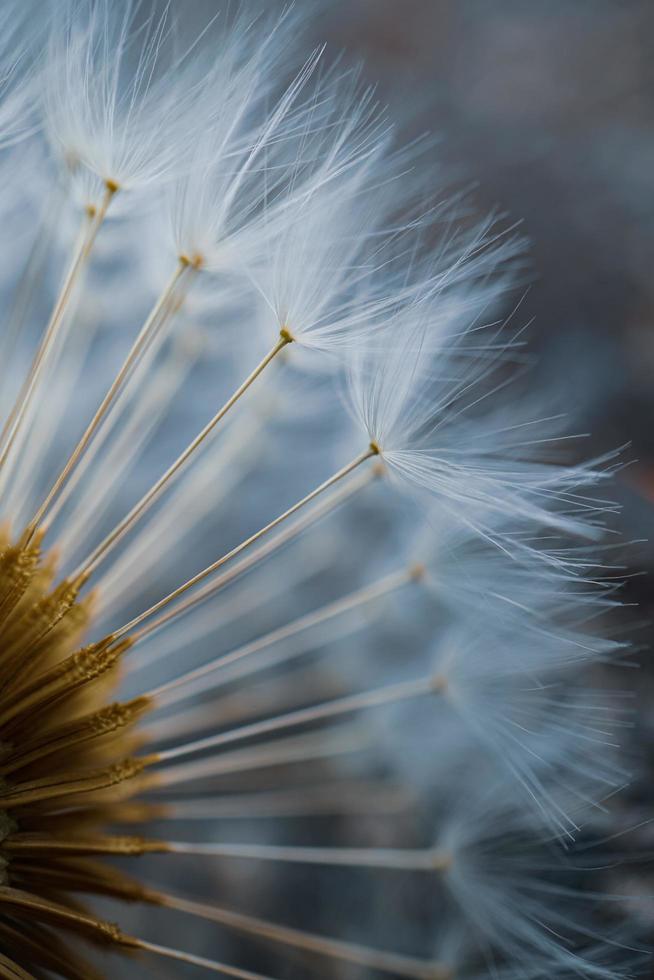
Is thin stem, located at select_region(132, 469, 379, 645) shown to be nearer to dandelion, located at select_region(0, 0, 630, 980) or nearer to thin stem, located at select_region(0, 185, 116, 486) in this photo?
dandelion, located at select_region(0, 0, 630, 980)

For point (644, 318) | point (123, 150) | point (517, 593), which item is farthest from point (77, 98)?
point (644, 318)

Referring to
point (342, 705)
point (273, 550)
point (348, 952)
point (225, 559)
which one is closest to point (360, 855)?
point (348, 952)

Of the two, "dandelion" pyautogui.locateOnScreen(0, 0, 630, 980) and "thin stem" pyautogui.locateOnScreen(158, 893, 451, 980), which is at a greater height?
"dandelion" pyautogui.locateOnScreen(0, 0, 630, 980)

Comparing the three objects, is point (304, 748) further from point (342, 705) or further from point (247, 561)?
point (247, 561)

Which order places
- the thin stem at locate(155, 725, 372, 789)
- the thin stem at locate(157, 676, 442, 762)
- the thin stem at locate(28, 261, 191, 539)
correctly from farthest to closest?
the thin stem at locate(155, 725, 372, 789), the thin stem at locate(157, 676, 442, 762), the thin stem at locate(28, 261, 191, 539)

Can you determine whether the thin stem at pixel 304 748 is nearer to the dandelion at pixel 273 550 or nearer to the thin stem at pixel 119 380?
the dandelion at pixel 273 550

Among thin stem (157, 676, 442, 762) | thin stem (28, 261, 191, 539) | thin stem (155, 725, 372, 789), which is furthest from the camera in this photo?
thin stem (155, 725, 372, 789)

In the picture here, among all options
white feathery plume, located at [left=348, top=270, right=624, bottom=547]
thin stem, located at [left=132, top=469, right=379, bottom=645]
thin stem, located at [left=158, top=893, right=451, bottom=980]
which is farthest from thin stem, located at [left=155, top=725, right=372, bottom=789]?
white feathery plume, located at [left=348, top=270, right=624, bottom=547]

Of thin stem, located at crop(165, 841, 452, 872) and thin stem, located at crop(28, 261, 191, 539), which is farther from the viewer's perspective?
thin stem, located at crop(165, 841, 452, 872)
